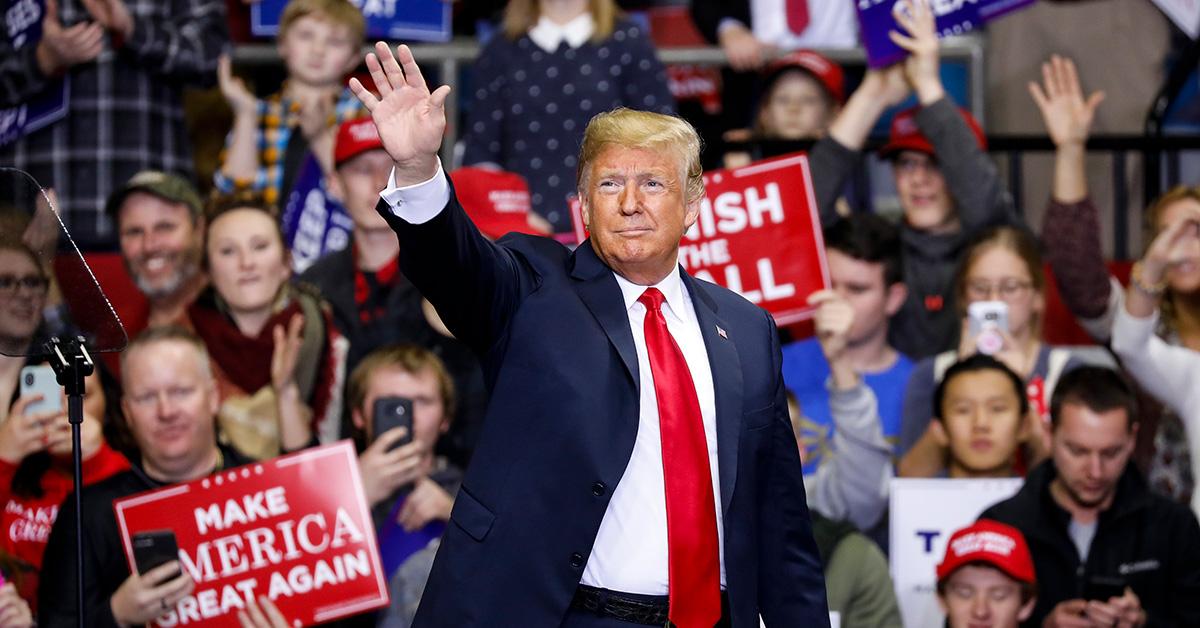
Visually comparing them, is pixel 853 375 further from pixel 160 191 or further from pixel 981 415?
pixel 160 191

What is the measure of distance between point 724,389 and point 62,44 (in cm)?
369

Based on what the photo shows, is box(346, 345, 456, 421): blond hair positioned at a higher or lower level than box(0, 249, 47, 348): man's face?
lower

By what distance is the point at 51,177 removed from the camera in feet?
21.5

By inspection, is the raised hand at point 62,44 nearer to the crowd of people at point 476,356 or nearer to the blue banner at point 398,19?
the crowd of people at point 476,356

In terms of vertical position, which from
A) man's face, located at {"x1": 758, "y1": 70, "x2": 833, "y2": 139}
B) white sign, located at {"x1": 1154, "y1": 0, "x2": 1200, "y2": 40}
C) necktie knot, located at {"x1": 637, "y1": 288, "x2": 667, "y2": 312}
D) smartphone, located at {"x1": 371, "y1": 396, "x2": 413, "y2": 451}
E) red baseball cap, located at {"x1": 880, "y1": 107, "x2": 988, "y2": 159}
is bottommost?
smartphone, located at {"x1": 371, "y1": 396, "x2": 413, "y2": 451}

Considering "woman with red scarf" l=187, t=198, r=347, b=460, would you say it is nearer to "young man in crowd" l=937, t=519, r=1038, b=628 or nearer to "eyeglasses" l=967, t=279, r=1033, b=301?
"young man in crowd" l=937, t=519, r=1038, b=628

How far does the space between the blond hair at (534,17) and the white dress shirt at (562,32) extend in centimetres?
3

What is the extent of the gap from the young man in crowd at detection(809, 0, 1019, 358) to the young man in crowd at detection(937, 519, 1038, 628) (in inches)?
46.4

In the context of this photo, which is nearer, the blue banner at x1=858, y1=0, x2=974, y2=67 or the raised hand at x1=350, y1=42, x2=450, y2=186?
the raised hand at x1=350, y1=42, x2=450, y2=186

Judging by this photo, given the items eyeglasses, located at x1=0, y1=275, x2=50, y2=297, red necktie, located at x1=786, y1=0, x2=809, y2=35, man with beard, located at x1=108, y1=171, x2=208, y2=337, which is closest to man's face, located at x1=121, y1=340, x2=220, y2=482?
man with beard, located at x1=108, y1=171, x2=208, y2=337

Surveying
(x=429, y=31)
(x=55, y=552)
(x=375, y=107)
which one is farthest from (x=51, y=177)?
(x=375, y=107)

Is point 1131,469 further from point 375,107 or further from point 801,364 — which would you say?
point 375,107

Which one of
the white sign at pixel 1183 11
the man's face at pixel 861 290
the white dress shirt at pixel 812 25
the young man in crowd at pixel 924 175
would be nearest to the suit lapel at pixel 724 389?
the man's face at pixel 861 290

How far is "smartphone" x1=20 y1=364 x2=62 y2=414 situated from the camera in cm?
499
